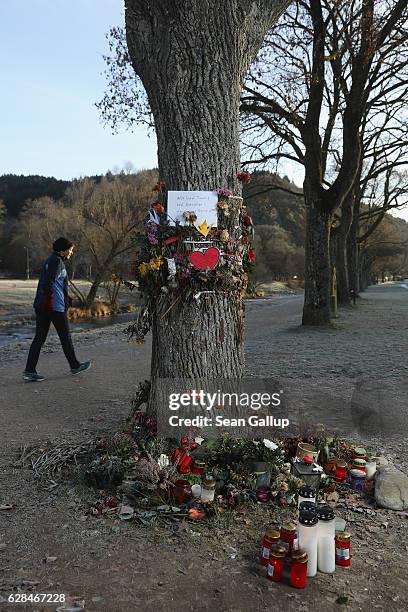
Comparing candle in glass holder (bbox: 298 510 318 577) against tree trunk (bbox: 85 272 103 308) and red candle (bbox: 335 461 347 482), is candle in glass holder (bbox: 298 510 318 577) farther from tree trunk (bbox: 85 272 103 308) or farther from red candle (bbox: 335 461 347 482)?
tree trunk (bbox: 85 272 103 308)

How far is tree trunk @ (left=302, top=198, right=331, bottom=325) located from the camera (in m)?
15.1

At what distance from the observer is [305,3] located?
13.8m

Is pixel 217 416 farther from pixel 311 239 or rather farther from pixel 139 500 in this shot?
pixel 311 239

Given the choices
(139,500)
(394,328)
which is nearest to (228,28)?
(139,500)

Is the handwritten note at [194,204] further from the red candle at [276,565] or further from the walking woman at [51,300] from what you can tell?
the walking woman at [51,300]

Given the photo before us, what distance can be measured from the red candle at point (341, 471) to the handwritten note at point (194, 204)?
7.28 ft

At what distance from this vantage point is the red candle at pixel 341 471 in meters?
4.29

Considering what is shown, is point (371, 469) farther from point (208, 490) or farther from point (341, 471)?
point (208, 490)

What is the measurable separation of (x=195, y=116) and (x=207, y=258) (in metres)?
1.16

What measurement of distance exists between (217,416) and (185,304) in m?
1.00

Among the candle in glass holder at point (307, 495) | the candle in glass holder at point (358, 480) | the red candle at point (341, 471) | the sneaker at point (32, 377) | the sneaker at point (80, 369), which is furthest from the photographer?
the sneaker at point (80, 369)

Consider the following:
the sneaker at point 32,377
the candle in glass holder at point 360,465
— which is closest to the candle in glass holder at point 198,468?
the candle in glass holder at point 360,465

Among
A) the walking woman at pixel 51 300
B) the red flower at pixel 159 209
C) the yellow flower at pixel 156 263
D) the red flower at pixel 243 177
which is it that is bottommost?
the walking woman at pixel 51 300

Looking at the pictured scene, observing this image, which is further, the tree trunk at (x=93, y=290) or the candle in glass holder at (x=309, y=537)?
the tree trunk at (x=93, y=290)
